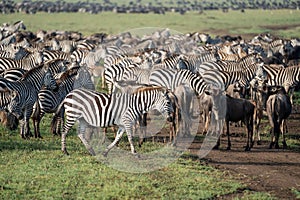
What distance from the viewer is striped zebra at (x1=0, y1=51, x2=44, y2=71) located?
60.1ft

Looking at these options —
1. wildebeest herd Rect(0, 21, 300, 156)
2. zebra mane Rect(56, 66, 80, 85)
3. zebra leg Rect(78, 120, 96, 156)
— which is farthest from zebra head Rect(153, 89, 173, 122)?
zebra mane Rect(56, 66, 80, 85)

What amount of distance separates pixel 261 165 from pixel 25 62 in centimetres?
995

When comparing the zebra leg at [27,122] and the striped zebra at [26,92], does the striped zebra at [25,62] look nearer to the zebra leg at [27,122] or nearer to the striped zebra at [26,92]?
the striped zebra at [26,92]

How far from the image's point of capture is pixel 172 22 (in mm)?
55719

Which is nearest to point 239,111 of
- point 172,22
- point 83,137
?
point 83,137

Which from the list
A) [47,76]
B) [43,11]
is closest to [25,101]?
[47,76]

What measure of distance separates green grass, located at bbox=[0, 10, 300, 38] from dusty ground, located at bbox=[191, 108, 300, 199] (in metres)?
34.1

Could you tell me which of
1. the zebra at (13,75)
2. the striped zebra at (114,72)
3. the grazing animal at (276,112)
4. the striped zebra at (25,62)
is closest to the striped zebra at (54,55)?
the striped zebra at (25,62)

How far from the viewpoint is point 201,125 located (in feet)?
50.4

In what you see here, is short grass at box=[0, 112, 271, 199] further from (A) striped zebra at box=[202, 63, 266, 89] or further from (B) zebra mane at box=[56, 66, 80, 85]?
(A) striped zebra at box=[202, 63, 266, 89]

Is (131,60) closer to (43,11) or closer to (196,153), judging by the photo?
(196,153)

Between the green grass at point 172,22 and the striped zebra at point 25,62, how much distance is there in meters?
29.1

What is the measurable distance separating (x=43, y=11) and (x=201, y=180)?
62.8 metres

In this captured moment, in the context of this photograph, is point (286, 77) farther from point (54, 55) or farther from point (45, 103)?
point (54, 55)
